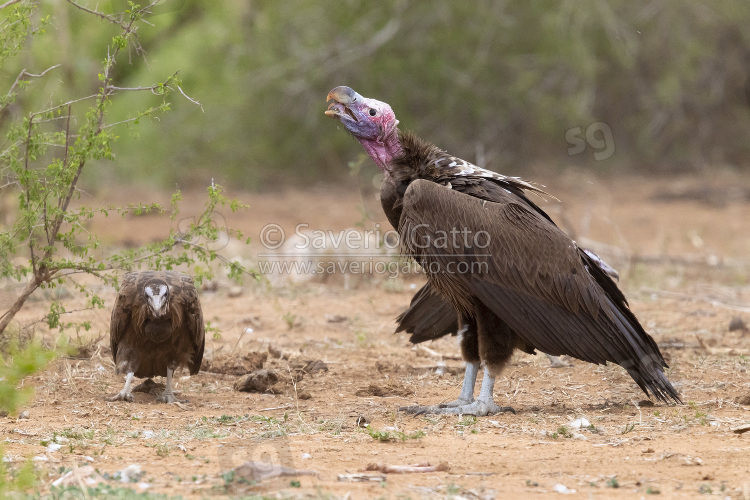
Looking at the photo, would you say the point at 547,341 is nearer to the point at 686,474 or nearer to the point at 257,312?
the point at 686,474

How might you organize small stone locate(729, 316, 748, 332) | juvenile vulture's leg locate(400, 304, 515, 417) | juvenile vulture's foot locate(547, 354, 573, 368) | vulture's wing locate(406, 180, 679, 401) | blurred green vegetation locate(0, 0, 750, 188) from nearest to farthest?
1. vulture's wing locate(406, 180, 679, 401)
2. juvenile vulture's leg locate(400, 304, 515, 417)
3. juvenile vulture's foot locate(547, 354, 573, 368)
4. small stone locate(729, 316, 748, 332)
5. blurred green vegetation locate(0, 0, 750, 188)

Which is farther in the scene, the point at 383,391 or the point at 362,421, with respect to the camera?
the point at 383,391

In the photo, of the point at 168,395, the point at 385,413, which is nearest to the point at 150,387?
the point at 168,395

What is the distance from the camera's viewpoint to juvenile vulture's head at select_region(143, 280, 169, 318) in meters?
5.33

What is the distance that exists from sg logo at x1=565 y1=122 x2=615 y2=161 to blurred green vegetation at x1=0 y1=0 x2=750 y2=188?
156 mm

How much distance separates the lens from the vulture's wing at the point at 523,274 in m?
4.97

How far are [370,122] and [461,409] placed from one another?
5.87ft

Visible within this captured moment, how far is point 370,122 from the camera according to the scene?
5.50m

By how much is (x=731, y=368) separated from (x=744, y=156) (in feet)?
36.2

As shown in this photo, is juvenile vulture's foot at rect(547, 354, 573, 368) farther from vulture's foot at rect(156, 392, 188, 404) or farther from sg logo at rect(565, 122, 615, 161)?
sg logo at rect(565, 122, 615, 161)

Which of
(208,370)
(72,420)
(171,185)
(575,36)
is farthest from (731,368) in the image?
(171,185)

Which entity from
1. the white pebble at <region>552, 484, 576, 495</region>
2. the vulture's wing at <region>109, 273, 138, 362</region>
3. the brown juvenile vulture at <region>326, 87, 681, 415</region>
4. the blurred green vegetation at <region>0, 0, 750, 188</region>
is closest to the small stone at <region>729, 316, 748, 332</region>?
the brown juvenile vulture at <region>326, 87, 681, 415</region>

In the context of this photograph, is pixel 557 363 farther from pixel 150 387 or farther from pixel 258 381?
pixel 150 387

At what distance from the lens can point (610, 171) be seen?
639 inches
